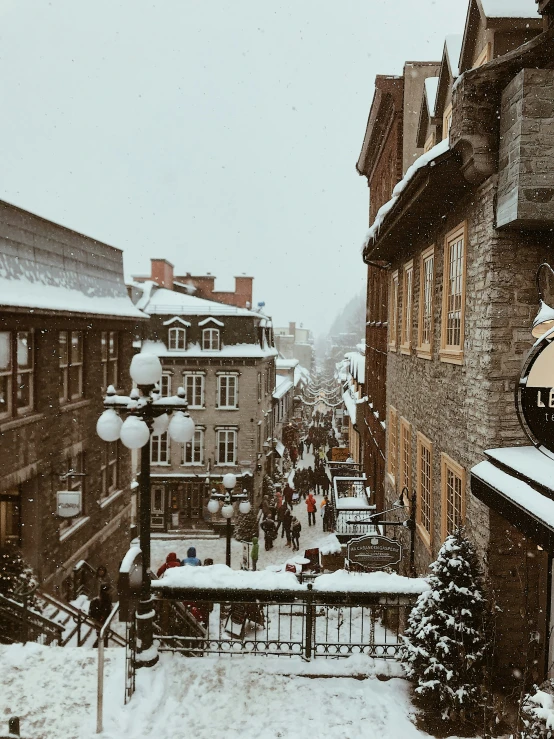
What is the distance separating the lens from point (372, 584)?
710 centimetres

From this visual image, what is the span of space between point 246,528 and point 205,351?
9.59 metres

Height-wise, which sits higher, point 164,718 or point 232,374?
point 232,374

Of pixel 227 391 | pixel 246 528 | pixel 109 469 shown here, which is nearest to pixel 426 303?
pixel 109 469

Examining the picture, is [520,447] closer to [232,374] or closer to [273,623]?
[273,623]

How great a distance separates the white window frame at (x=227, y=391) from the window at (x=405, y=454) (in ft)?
60.0

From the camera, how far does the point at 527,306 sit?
6398 mm

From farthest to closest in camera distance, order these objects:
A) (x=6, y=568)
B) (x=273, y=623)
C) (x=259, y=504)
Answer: (x=259, y=504) < (x=273, y=623) < (x=6, y=568)

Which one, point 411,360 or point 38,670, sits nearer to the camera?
point 38,670

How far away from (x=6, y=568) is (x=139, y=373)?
6516 mm

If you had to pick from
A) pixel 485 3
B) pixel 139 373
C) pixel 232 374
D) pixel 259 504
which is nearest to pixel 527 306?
pixel 485 3

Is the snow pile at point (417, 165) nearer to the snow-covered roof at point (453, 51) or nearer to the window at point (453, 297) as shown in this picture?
the window at point (453, 297)

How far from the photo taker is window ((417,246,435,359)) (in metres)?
9.70

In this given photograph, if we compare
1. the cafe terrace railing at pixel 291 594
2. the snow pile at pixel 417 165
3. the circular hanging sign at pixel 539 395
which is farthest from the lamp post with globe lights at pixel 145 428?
the snow pile at pixel 417 165

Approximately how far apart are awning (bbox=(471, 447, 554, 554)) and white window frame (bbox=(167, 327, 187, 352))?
991 inches
